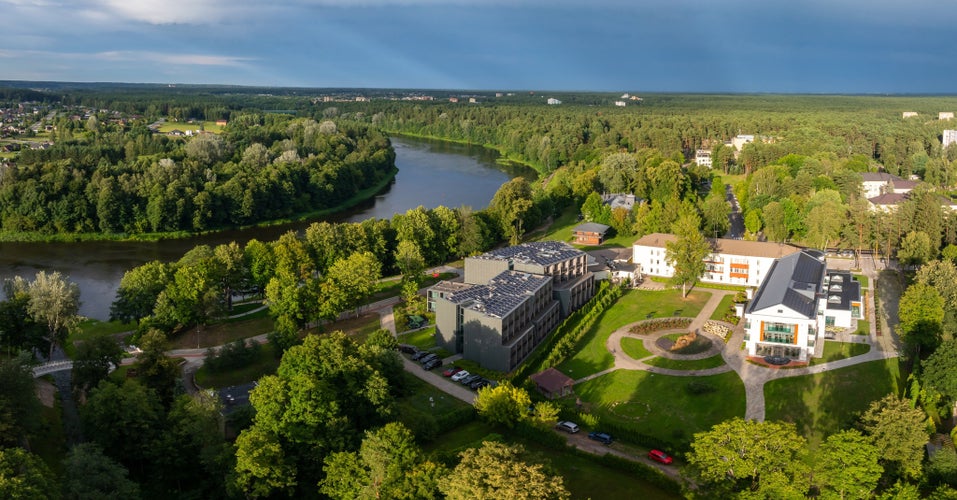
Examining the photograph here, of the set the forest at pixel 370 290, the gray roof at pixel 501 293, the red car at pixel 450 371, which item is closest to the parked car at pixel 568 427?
the forest at pixel 370 290

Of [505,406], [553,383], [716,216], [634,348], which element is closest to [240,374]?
[505,406]

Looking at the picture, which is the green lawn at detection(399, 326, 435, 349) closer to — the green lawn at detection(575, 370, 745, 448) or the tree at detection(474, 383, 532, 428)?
the green lawn at detection(575, 370, 745, 448)

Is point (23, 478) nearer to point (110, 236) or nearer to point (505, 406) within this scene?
point (505, 406)

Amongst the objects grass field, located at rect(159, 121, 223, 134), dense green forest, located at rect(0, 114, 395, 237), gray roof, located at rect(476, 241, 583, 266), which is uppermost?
grass field, located at rect(159, 121, 223, 134)

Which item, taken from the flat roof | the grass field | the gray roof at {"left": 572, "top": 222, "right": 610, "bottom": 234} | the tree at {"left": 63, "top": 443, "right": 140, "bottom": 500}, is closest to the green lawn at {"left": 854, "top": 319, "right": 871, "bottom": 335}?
the flat roof

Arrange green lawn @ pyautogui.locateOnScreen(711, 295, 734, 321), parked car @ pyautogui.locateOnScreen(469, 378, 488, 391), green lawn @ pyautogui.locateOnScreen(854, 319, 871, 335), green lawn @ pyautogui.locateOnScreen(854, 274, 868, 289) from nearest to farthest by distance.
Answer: parked car @ pyautogui.locateOnScreen(469, 378, 488, 391) → green lawn @ pyautogui.locateOnScreen(854, 319, 871, 335) → green lawn @ pyautogui.locateOnScreen(711, 295, 734, 321) → green lawn @ pyautogui.locateOnScreen(854, 274, 868, 289)

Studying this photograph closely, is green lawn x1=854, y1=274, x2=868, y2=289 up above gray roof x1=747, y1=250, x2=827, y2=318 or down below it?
below
